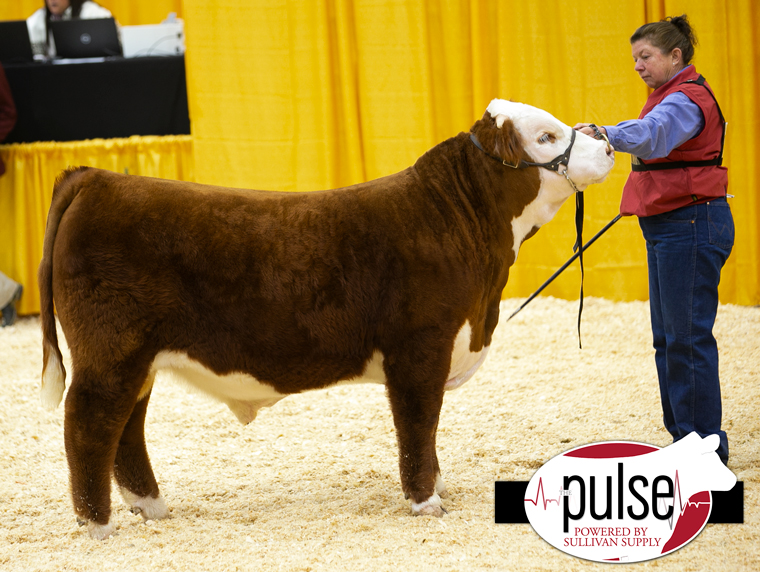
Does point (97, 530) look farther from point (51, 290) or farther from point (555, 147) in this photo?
point (555, 147)

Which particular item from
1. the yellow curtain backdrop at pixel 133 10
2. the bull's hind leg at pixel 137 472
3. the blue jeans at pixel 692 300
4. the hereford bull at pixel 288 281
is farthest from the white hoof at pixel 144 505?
the yellow curtain backdrop at pixel 133 10

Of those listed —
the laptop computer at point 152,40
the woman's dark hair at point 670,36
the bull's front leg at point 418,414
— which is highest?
the laptop computer at point 152,40

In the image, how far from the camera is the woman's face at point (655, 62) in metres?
2.57

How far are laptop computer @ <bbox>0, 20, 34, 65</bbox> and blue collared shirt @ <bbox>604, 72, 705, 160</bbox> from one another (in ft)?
15.3

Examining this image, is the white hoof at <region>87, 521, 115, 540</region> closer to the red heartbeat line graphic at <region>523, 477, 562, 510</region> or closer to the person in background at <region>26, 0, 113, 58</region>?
the red heartbeat line graphic at <region>523, 477, 562, 510</region>

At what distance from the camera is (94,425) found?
2.13m

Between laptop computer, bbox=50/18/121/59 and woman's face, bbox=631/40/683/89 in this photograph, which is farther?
laptop computer, bbox=50/18/121/59

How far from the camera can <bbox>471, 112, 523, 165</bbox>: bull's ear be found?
2.25 meters

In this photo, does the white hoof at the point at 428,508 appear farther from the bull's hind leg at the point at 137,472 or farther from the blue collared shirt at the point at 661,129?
the blue collared shirt at the point at 661,129

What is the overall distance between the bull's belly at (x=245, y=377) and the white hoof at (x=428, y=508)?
354 millimetres

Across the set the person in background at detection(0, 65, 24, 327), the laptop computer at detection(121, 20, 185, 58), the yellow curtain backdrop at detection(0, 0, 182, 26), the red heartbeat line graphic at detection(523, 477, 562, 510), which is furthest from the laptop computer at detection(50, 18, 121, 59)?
the red heartbeat line graphic at detection(523, 477, 562, 510)

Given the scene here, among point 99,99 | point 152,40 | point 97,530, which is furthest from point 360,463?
point 152,40

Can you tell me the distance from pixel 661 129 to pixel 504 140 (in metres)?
0.53

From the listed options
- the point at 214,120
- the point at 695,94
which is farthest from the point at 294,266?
the point at 214,120
